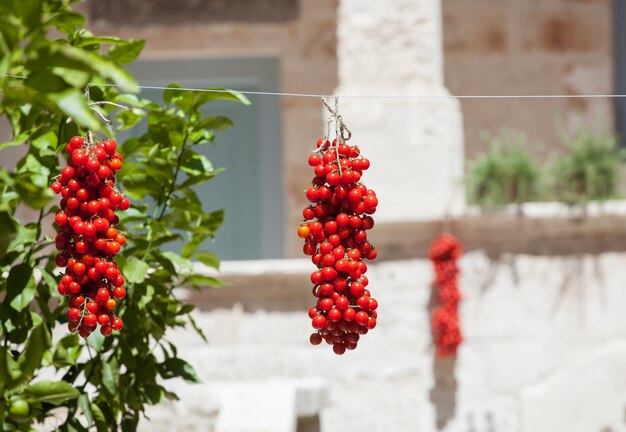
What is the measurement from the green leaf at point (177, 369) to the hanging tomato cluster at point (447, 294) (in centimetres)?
279

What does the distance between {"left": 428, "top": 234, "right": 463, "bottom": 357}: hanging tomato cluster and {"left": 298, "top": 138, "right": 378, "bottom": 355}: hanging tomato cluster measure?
3.05 m

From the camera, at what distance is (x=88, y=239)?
7.25 feet

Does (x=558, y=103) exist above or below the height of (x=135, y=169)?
above

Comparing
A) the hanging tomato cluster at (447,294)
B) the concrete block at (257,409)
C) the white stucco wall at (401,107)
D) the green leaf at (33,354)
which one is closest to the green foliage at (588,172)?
the white stucco wall at (401,107)

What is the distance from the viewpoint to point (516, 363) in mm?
5660

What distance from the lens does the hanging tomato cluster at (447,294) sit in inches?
217

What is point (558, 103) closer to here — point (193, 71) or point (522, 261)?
point (522, 261)

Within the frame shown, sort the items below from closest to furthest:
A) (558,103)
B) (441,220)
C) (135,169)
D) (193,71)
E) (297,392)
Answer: (135,169) → (297,392) → (441,220) → (558,103) → (193,71)

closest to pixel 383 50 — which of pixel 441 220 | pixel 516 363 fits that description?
pixel 441 220

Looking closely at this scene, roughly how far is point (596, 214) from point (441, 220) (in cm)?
85

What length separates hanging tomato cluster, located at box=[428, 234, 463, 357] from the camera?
5.50 meters

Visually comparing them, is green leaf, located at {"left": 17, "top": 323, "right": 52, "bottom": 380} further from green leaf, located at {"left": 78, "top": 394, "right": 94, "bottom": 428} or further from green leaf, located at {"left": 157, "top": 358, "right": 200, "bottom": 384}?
green leaf, located at {"left": 157, "top": 358, "right": 200, "bottom": 384}

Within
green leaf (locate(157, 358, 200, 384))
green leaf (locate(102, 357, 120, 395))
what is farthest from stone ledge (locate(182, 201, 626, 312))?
green leaf (locate(102, 357, 120, 395))

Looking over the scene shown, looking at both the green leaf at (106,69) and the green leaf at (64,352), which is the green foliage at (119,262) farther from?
the green leaf at (106,69)
